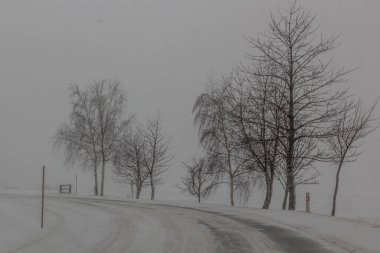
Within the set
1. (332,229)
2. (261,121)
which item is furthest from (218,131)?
(332,229)

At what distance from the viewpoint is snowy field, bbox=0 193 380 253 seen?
11.8 metres

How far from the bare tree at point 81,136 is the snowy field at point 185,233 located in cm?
3118

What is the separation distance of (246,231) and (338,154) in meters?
13.1

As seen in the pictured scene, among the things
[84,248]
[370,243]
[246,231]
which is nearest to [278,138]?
[246,231]

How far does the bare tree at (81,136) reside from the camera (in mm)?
50875

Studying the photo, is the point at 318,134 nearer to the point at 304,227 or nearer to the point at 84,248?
the point at 304,227

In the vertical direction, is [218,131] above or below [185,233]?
above

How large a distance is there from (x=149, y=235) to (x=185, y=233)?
101 cm

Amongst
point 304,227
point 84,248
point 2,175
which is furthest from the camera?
point 2,175

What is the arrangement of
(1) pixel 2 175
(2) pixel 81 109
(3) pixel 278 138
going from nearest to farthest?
(3) pixel 278 138 → (2) pixel 81 109 → (1) pixel 2 175

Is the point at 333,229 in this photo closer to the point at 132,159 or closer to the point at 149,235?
the point at 149,235

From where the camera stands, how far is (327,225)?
16.2m

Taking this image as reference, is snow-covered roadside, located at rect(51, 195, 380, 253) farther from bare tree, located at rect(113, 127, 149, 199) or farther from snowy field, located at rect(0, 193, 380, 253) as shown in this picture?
bare tree, located at rect(113, 127, 149, 199)

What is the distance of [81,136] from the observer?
5047 centimetres
